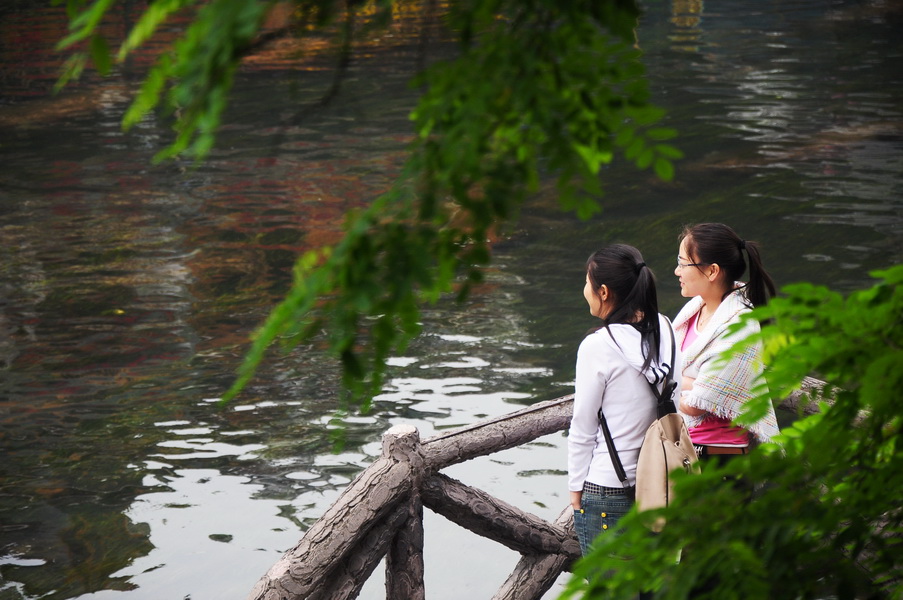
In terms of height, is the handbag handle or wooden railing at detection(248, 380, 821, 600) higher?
the handbag handle

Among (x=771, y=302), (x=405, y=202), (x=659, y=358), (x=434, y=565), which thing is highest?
(x=405, y=202)

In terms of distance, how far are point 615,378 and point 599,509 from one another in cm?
46

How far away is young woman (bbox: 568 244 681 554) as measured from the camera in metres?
3.40

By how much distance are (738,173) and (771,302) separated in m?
14.2

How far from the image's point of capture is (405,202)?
5.42 ft

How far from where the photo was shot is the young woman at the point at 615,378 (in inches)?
134

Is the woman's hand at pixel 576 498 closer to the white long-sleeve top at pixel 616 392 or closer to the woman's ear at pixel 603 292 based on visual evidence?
the white long-sleeve top at pixel 616 392

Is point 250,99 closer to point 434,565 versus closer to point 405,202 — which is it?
point 434,565

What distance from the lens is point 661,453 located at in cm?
329

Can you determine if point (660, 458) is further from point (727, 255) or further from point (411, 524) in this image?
point (411, 524)

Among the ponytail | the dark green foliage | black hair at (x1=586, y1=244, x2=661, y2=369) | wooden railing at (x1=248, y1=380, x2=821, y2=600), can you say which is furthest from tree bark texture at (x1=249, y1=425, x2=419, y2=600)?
the dark green foliage

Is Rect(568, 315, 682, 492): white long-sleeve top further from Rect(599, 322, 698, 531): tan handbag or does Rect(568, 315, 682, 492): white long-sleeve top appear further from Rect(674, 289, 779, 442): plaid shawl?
Rect(674, 289, 779, 442): plaid shawl

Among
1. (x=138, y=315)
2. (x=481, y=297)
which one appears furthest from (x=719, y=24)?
(x=138, y=315)

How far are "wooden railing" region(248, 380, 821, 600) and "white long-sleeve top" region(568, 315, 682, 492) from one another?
924mm
